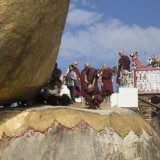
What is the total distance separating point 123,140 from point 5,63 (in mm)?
1932

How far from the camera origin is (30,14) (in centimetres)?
326

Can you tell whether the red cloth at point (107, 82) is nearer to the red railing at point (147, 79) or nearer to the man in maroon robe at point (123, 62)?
the man in maroon robe at point (123, 62)

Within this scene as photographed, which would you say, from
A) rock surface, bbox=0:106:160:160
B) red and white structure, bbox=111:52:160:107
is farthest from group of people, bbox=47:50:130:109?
red and white structure, bbox=111:52:160:107

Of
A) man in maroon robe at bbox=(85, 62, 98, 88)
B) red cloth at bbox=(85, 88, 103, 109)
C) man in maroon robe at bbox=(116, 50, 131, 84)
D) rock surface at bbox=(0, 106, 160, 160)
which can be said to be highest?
man in maroon robe at bbox=(116, 50, 131, 84)

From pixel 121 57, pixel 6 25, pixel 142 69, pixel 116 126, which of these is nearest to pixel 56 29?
pixel 6 25

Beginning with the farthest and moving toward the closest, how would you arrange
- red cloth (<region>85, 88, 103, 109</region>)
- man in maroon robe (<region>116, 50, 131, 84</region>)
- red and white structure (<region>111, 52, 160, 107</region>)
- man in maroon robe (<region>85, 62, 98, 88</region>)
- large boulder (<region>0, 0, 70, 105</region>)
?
1. red and white structure (<region>111, 52, 160, 107</region>)
2. man in maroon robe (<region>116, 50, 131, 84</region>)
3. man in maroon robe (<region>85, 62, 98, 88</region>)
4. red cloth (<region>85, 88, 103, 109</region>)
5. large boulder (<region>0, 0, 70, 105</region>)

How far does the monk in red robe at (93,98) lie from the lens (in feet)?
16.5

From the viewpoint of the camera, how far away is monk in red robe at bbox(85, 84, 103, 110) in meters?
5.02

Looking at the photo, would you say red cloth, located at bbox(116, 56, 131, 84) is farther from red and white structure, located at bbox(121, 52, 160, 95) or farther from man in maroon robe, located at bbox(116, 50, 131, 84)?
red and white structure, located at bbox(121, 52, 160, 95)

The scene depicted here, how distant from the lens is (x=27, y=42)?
3387mm

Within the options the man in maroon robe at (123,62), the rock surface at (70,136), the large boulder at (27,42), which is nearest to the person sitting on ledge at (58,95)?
the large boulder at (27,42)

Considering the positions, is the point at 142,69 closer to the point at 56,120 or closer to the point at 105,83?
the point at 105,83

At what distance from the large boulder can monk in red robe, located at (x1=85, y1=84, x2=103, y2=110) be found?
1136mm

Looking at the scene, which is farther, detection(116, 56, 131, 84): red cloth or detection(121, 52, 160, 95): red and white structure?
detection(121, 52, 160, 95): red and white structure
